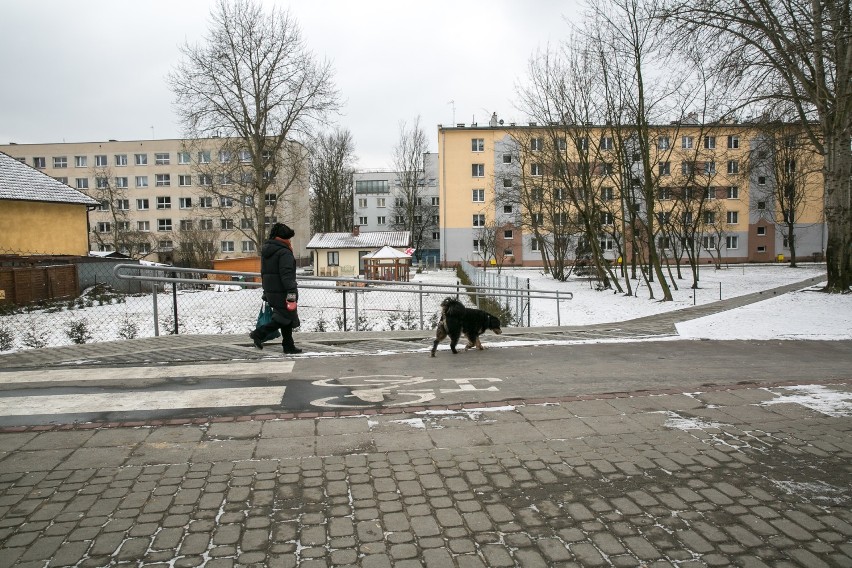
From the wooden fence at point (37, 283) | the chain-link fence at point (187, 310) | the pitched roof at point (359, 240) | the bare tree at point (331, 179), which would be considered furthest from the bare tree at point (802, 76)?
the bare tree at point (331, 179)

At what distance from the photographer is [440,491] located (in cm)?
384

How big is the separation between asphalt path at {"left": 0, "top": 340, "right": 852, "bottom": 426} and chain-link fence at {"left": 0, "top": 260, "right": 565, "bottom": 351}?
3725 millimetres

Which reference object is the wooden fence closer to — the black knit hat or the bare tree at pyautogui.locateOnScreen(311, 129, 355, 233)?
the black knit hat

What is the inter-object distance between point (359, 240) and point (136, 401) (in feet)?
155

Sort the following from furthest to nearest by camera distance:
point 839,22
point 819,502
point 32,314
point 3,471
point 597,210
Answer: point 597,210, point 32,314, point 839,22, point 3,471, point 819,502

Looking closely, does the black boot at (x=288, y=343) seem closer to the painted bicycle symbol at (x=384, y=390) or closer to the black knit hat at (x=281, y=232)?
the black knit hat at (x=281, y=232)

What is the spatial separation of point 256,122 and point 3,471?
28201 millimetres

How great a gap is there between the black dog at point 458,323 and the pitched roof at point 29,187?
2575cm

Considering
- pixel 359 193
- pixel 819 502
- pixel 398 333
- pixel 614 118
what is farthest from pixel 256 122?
pixel 359 193

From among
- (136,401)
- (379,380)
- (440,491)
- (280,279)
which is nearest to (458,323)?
(379,380)

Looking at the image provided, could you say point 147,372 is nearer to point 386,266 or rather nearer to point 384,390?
point 384,390

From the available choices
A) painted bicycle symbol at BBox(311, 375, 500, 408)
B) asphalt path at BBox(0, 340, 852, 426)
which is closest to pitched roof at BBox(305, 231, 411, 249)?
asphalt path at BBox(0, 340, 852, 426)

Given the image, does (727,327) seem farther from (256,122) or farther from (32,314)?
(256,122)

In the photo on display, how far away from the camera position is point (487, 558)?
3061 millimetres
